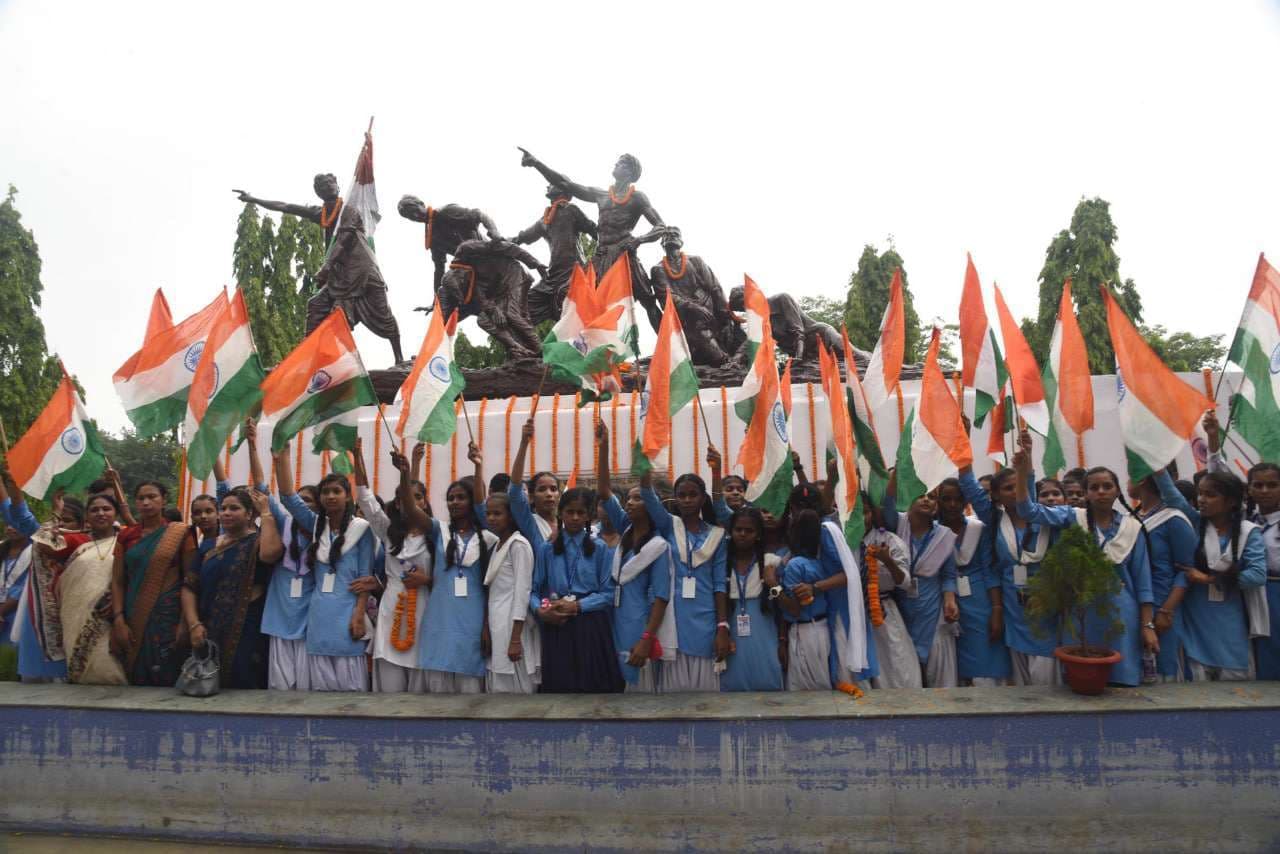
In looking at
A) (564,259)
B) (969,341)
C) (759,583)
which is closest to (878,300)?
(564,259)

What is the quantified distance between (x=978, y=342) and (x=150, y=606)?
4.51 metres

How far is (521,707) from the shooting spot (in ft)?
12.2

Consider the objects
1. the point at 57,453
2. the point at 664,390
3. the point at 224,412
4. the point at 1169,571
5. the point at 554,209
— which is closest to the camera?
the point at 1169,571

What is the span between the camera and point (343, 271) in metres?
11.1

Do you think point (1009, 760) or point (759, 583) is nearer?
point (1009, 760)

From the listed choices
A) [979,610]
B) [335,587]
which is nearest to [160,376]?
[335,587]

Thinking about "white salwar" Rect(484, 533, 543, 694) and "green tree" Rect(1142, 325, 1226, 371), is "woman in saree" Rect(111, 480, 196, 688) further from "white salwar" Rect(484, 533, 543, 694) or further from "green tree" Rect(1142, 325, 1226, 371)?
"green tree" Rect(1142, 325, 1226, 371)

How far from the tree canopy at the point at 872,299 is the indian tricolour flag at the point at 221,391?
21.7m

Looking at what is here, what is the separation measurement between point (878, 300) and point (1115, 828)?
2385 centimetres

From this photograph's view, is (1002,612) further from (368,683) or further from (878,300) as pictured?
(878,300)

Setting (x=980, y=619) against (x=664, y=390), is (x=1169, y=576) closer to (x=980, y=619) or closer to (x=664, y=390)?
(x=980, y=619)

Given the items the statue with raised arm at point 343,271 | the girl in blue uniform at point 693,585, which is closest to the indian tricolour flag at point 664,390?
the girl in blue uniform at point 693,585

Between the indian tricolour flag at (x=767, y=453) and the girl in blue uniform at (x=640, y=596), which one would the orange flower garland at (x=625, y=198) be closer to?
the indian tricolour flag at (x=767, y=453)

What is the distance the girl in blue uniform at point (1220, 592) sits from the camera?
387 centimetres
